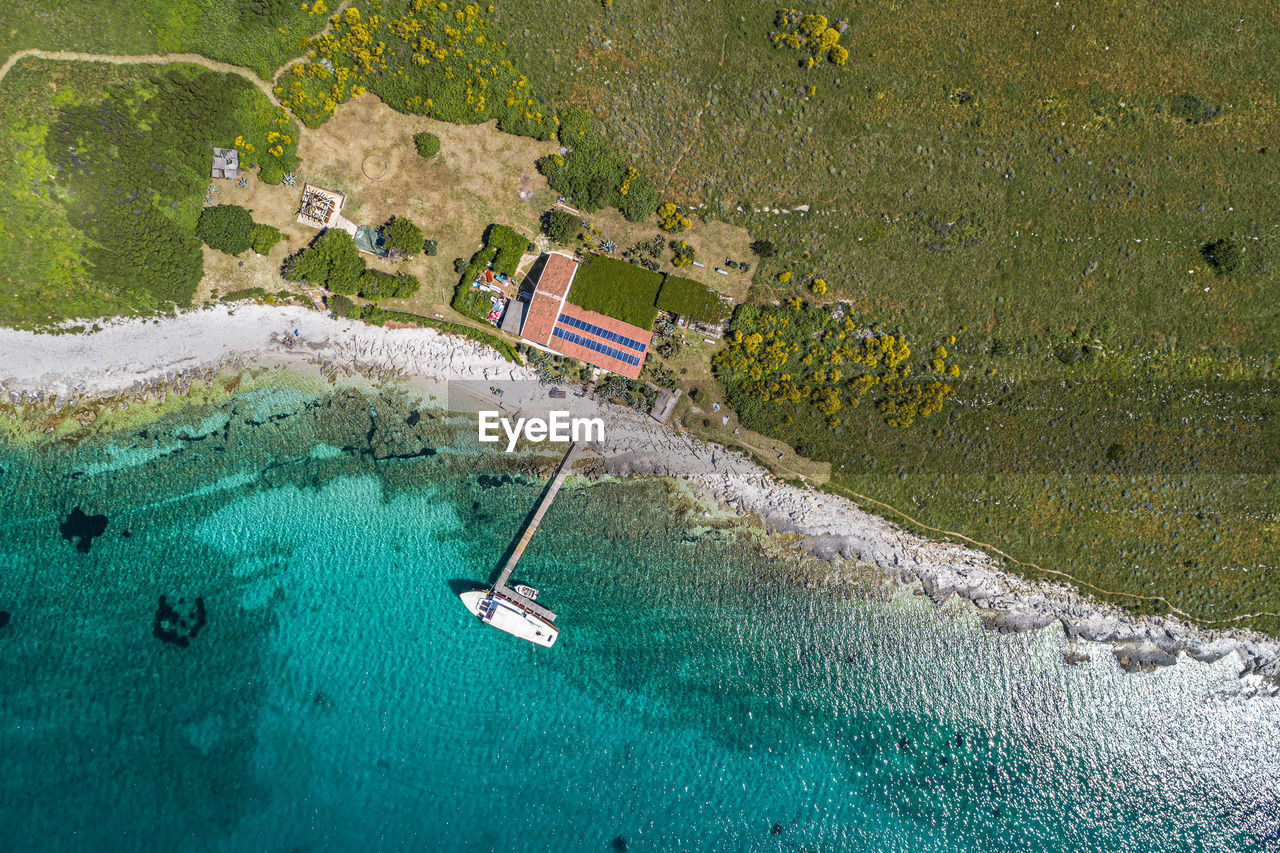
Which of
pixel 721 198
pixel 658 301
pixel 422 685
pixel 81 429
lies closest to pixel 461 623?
pixel 422 685

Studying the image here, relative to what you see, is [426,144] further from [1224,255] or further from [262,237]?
[1224,255]

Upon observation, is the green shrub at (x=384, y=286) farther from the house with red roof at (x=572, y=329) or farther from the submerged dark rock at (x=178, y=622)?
the submerged dark rock at (x=178, y=622)

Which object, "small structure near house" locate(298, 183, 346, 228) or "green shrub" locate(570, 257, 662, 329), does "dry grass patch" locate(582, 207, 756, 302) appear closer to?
"green shrub" locate(570, 257, 662, 329)

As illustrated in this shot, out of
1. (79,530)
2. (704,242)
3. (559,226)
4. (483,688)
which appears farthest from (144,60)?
(483,688)

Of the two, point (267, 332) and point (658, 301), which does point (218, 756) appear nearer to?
point (267, 332)

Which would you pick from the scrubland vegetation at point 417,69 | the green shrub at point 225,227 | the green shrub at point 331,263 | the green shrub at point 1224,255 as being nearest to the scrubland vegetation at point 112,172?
the green shrub at point 225,227

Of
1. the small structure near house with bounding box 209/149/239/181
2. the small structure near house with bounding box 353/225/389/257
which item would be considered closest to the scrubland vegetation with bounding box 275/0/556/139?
the small structure near house with bounding box 209/149/239/181
